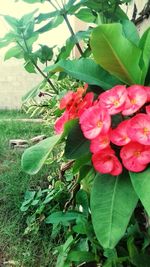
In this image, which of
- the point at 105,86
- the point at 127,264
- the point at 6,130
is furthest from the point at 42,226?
the point at 6,130

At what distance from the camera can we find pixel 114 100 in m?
0.67

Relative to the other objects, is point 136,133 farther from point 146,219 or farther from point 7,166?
point 7,166

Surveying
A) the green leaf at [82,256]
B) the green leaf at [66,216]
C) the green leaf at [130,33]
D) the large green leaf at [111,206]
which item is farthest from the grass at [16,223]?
the green leaf at [130,33]

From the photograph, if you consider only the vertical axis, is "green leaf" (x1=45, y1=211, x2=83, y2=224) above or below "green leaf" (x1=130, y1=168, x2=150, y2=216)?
below

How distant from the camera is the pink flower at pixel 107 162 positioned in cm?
67

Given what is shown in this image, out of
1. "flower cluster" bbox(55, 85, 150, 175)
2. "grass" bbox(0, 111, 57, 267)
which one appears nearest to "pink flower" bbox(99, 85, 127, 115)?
"flower cluster" bbox(55, 85, 150, 175)

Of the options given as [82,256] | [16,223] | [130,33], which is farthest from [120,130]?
[16,223]

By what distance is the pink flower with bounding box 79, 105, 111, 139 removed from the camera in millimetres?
657

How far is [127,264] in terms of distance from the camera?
0.89 m

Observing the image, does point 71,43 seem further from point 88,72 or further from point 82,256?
point 82,256

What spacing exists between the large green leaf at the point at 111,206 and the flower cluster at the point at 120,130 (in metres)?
0.03

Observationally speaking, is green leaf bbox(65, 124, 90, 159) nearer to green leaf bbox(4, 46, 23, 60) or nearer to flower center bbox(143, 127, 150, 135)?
flower center bbox(143, 127, 150, 135)

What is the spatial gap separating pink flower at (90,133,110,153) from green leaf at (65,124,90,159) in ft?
0.13

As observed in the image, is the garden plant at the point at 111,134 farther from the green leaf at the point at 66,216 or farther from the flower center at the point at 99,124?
the green leaf at the point at 66,216
